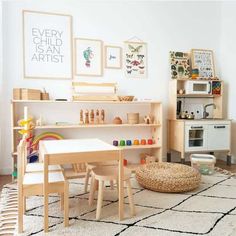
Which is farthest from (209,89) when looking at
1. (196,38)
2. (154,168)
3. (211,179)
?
(154,168)

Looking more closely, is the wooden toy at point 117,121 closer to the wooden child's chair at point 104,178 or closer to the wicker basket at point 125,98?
the wicker basket at point 125,98

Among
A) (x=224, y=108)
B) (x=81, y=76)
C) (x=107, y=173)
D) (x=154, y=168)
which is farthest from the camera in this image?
(x=224, y=108)

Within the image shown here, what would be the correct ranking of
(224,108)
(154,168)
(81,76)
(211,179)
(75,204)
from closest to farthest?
(75,204), (154,168), (211,179), (81,76), (224,108)

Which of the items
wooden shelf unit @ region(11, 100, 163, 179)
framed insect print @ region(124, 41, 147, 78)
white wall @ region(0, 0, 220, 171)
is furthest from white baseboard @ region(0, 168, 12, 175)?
framed insect print @ region(124, 41, 147, 78)

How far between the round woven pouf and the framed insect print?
5.65 ft

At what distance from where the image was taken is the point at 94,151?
192cm

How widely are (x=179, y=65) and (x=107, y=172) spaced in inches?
104

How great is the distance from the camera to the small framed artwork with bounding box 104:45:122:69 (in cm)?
384

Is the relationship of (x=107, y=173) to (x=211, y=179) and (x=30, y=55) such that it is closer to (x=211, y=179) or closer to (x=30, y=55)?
(x=211, y=179)

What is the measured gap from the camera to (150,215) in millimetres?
2078

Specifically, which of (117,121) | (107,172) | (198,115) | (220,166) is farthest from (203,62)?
(107,172)

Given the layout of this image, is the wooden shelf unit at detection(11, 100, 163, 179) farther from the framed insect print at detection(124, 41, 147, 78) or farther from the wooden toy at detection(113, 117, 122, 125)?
the framed insect print at detection(124, 41, 147, 78)

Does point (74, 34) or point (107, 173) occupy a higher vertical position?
point (74, 34)

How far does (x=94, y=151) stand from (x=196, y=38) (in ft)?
10.6
